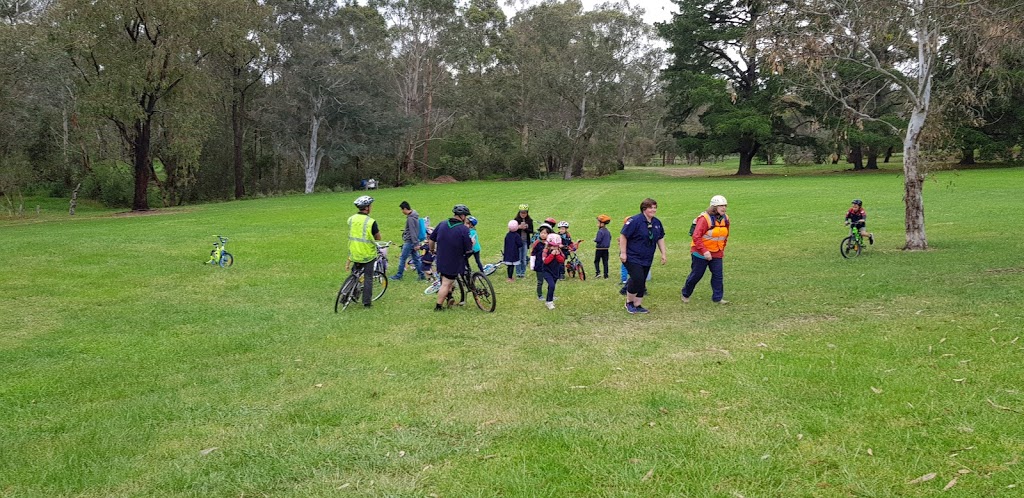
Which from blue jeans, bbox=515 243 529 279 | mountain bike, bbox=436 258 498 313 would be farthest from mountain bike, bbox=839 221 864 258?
mountain bike, bbox=436 258 498 313

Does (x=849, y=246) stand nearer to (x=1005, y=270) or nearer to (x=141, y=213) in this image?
(x=1005, y=270)

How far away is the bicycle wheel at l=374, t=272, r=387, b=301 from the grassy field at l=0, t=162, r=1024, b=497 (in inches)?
9.1

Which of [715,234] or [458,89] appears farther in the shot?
[458,89]

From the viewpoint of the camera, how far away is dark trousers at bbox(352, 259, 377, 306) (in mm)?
10781

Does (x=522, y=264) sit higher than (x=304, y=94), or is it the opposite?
(x=304, y=94)

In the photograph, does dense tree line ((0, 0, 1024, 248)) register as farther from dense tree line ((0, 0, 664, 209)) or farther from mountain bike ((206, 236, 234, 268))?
mountain bike ((206, 236, 234, 268))

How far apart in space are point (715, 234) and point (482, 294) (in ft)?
12.1

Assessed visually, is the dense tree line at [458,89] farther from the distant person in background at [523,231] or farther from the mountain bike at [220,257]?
the mountain bike at [220,257]

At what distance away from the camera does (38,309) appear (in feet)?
37.0

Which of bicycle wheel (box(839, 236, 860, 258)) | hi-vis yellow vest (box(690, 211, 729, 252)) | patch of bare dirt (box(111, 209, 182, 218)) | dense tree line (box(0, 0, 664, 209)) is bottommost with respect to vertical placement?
bicycle wheel (box(839, 236, 860, 258))

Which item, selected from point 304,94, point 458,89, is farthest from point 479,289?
point 458,89

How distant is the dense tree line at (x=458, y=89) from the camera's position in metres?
15.1

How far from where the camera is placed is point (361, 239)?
34.6ft

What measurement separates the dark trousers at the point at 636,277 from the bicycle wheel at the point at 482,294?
7.07 feet
